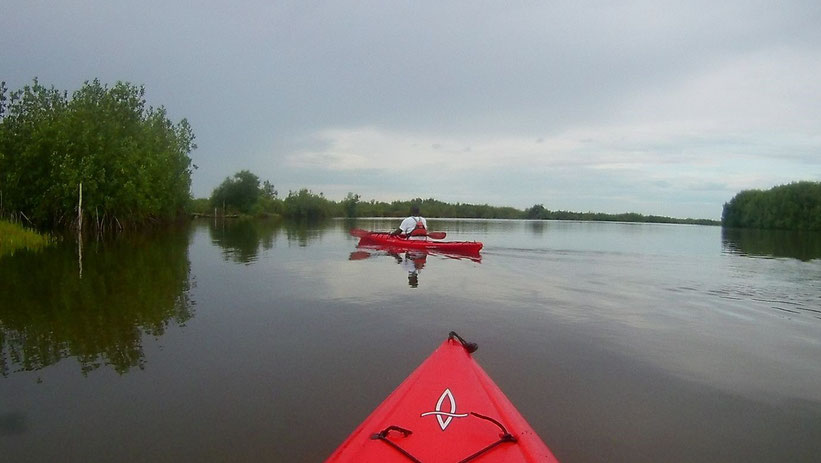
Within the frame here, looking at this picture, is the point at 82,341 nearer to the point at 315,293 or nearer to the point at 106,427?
the point at 106,427

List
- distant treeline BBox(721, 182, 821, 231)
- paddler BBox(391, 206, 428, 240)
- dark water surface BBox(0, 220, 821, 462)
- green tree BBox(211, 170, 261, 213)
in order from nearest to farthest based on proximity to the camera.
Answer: dark water surface BBox(0, 220, 821, 462), paddler BBox(391, 206, 428, 240), distant treeline BBox(721, 182, 821, 231), green tree BBox(211, 170, 261, 213)

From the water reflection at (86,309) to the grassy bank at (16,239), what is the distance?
3575mm

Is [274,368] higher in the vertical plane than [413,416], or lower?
lower

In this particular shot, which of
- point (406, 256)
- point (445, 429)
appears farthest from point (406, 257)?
point (445, 429)

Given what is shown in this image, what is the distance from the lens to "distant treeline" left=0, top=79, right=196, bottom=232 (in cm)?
2884

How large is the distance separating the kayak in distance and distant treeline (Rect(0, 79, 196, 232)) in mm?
17256

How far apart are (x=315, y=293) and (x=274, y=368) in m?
4.99

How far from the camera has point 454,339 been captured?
5.17 meters

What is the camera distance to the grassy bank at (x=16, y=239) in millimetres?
18539

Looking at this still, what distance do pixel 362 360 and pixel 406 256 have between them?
12711 millimetres

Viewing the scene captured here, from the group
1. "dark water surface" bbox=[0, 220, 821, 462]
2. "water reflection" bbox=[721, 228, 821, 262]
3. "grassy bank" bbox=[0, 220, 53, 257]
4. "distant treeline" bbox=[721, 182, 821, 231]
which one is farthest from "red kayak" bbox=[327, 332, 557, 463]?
"distant treeline" bbox=[721, 182, 821, 231]

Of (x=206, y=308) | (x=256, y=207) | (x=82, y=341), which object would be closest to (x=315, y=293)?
(x=206, y=308)

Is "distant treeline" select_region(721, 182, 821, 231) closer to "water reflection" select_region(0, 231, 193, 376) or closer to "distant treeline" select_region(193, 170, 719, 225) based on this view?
"distant treeline" select_region(193, 170, 719, 225)

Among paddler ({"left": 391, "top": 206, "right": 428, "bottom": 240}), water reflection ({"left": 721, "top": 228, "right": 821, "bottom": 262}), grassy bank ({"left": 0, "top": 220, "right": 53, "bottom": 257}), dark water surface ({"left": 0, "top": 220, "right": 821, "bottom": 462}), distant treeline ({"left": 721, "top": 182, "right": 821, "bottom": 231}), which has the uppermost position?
distant treeline ({"left": 721, "top": 182, "right": 821, "bottom": 231})
